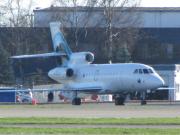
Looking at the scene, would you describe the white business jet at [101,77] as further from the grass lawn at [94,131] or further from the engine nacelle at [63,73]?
the grass lawn at [94,131]

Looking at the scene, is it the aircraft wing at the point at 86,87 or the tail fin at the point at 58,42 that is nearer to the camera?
the aircraft wing at the point at 86,87

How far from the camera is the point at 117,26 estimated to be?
99.6 m

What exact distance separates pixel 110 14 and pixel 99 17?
14.0 feet

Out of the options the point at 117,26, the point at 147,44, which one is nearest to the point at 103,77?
the point at 117,26

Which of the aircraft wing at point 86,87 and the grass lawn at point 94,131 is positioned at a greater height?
the aircraft wing at point 86,87

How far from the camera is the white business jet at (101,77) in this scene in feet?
202

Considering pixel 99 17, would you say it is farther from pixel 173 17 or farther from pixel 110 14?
pixel 173 17

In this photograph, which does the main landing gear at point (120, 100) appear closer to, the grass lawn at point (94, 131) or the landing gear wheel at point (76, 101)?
the landing gear wheel at point (76, 101)

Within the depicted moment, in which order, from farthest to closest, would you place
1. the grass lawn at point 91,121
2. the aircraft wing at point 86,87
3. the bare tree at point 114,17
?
the bare tree at point 114,17 < the aircraft wing at point 86,87 < the grass lawn at point 91,121

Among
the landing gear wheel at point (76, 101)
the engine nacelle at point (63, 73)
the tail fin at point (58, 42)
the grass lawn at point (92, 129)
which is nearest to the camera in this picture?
the grass lawn at point (92, 129)

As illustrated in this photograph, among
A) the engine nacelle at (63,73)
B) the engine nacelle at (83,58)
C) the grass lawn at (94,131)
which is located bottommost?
the grass lawn at (94,131)

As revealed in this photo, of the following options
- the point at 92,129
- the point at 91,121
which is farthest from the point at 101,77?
the point at 92,129

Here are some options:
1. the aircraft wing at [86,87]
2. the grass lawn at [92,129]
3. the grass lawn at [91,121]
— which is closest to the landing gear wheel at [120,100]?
the aircraft wing at [86,87]

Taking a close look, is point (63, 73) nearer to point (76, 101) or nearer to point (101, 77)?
point (101, 77)
